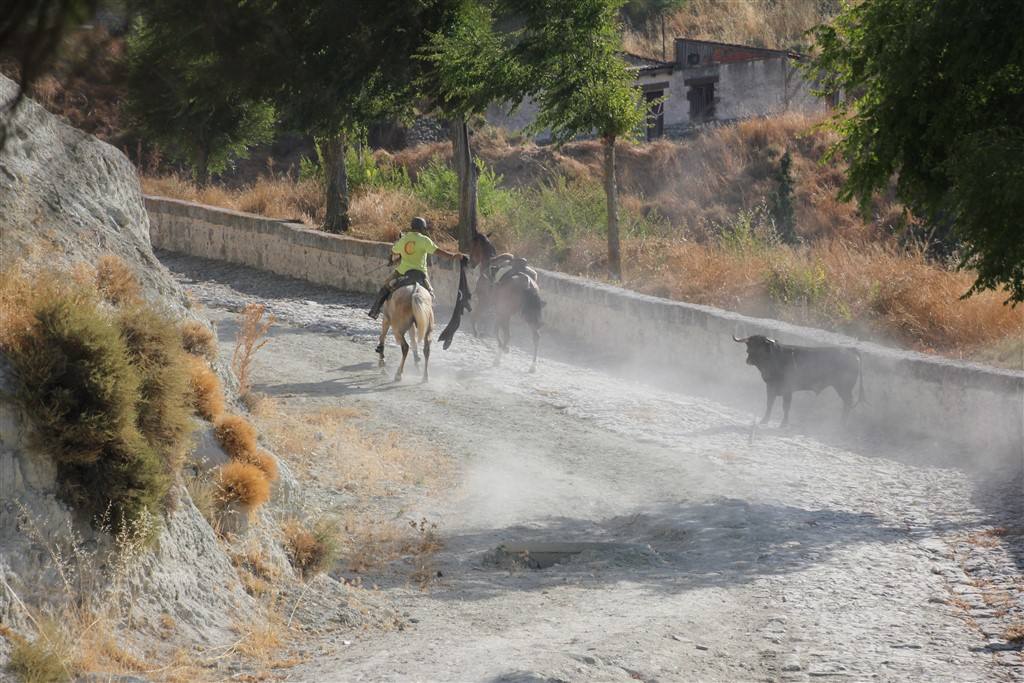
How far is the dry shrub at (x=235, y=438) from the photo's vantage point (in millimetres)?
9781

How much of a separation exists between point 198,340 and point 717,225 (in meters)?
21.8

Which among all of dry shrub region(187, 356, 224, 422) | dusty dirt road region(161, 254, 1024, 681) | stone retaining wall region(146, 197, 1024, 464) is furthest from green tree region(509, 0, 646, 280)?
dry shrub region(187, 356, 224, 422)

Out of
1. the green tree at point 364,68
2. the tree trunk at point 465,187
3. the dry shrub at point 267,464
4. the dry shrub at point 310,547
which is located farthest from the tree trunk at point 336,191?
the dry shrub at point 310,547

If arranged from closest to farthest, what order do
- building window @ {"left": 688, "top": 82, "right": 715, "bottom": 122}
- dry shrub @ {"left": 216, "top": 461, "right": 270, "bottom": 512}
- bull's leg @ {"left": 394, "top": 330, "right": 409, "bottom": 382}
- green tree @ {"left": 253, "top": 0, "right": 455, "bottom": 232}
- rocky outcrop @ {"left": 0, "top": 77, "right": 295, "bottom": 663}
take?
rocky outcrop @ {"left": 0, "top": 77, "right": 295, "bottom": 663}
dry shrub @ {"left": 216, "top": 461, "right": 270, "bottom": 512}
bull's leg @ {"left": 394, "top": 330, "right": 409, "bottom": 382}
green tree @ {"left": 253, "top": 0, "right": 455, "bottom": 232}
building window @ {"left": 688, "top": 82, "right": 715, "bottom": 122}

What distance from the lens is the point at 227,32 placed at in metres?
3.44

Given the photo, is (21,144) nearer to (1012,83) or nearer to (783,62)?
(1012,83)

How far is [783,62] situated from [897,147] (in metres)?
41.9

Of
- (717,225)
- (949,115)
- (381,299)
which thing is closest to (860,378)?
(949,115)

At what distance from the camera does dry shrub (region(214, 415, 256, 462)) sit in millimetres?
9781

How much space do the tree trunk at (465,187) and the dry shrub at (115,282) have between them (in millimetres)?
15600

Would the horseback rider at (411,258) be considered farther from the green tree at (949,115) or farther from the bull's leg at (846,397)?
the green tree at (949,115)

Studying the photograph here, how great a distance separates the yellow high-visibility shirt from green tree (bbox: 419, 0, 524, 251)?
4.99 m

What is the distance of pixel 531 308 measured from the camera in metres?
18.9

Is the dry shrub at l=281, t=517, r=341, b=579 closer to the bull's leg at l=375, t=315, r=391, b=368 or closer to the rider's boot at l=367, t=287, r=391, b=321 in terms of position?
the bull's leg at l=375, t=315, r=391, b=368
